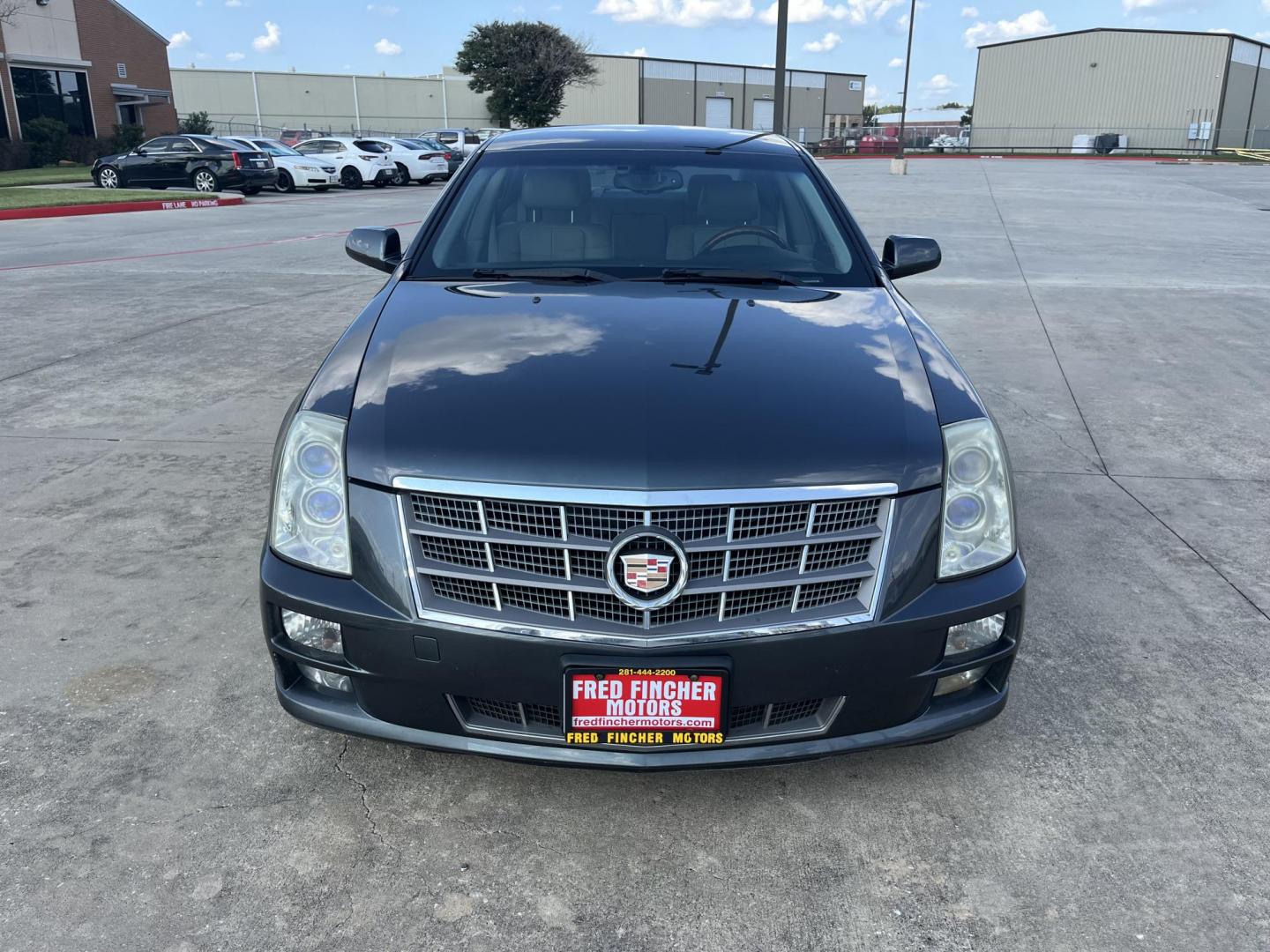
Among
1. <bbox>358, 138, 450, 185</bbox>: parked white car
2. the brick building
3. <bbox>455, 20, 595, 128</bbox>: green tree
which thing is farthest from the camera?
<bbox>455, 20, 595, 128</bbox>: green tree

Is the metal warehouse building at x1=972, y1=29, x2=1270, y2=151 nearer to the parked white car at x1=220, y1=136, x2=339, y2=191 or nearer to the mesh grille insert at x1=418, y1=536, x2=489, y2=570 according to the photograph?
the parked white car at x1=220, y1=136, x2=339, y2=191

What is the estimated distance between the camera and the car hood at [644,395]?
2281mm

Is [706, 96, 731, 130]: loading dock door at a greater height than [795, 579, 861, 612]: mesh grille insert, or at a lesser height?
greater

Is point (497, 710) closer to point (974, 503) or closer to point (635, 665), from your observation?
point (635, 665)

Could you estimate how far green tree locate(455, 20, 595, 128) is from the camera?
55062 mm

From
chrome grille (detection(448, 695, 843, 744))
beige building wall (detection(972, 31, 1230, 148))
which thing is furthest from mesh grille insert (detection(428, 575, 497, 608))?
beige building wall (detection(972, 31, 1230, 148))

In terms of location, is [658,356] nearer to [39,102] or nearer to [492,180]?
[492,180]

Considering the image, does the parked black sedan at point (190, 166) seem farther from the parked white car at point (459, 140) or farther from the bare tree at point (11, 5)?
the parked white car at point (459, 140)

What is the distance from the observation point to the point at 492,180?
→ 3.98 m

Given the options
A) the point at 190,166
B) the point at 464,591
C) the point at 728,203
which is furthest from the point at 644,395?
the point at 190,166

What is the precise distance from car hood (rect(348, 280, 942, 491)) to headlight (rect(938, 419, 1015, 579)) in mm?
83

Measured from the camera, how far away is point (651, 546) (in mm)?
2209

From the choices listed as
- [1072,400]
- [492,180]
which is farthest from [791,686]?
[1072,400]

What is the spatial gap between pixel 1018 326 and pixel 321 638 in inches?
295
